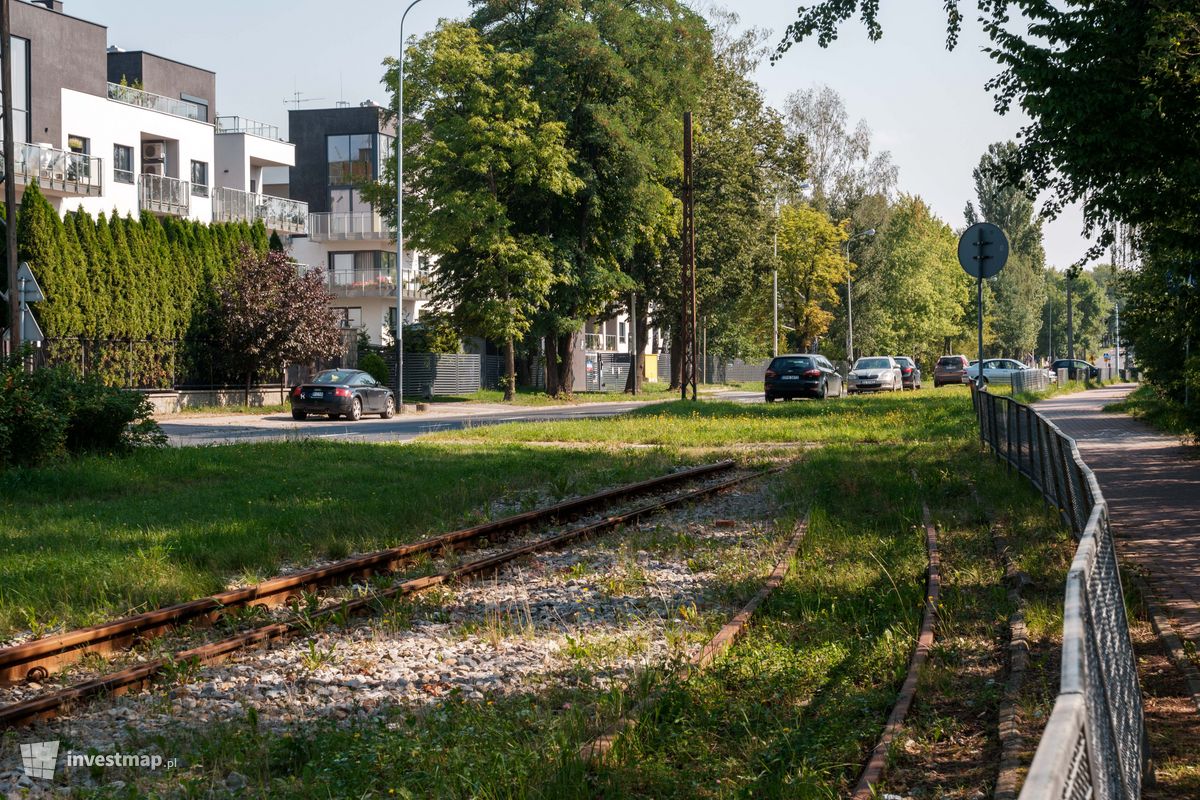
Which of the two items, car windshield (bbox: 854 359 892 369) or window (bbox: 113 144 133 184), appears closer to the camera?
window (bbox: 113 144 133 184)

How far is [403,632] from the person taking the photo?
792cm

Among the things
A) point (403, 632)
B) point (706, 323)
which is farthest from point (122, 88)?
point (403, 632)

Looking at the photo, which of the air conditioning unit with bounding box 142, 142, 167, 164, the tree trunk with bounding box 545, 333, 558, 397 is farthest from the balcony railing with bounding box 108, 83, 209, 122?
the tree trunk with bounding box 545, 333, 558, 397

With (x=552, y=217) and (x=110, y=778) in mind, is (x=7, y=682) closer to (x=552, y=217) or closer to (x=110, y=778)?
(x=110, y=778)

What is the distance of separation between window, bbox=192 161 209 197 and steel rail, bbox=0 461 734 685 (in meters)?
39.9

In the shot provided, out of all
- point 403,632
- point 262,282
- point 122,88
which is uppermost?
point 122,88

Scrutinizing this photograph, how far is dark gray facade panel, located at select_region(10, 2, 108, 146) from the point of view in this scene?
42.2 meters

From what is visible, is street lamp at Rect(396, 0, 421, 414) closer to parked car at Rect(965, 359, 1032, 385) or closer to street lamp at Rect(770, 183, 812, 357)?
street lamp at Rect(770, 183, 812, 357)

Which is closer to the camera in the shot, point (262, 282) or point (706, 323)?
point (262, 282)

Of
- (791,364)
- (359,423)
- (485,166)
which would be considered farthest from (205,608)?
(485,166)

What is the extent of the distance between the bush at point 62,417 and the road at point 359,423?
3.49 metres

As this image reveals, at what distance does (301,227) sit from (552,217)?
12176 millimetres

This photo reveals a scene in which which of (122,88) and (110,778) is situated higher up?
(122,88)

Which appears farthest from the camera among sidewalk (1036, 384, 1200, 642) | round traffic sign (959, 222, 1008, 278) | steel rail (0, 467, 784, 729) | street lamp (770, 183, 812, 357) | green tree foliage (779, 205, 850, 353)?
green tree foliage (779, 205, 850, 353)
